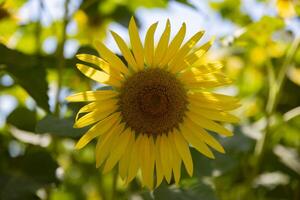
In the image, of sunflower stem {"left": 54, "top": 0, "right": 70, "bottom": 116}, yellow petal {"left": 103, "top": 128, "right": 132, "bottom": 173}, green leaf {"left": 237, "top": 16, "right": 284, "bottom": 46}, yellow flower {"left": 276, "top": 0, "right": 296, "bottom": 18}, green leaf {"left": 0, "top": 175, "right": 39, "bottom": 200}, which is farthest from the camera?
yellow flower {"left": 276, "top": 0, "right": 296, "bottom": 18}

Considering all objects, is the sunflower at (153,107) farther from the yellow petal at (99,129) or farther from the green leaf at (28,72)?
the green leaf at (28,72)

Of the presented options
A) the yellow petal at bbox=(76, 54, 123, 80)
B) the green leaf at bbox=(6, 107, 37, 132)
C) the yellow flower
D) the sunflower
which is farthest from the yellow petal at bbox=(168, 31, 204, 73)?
the yellow flower

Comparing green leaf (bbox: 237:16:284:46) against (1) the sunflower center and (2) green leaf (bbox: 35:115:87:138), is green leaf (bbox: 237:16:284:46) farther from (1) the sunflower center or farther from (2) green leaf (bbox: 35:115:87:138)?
(2) green leaf (bbox: 35:115:87:138)

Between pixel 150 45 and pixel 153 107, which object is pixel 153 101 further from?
pixel 150 45

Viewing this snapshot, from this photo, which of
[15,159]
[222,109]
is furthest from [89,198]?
[222,109]

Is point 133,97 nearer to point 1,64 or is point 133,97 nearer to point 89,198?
point 1,64
